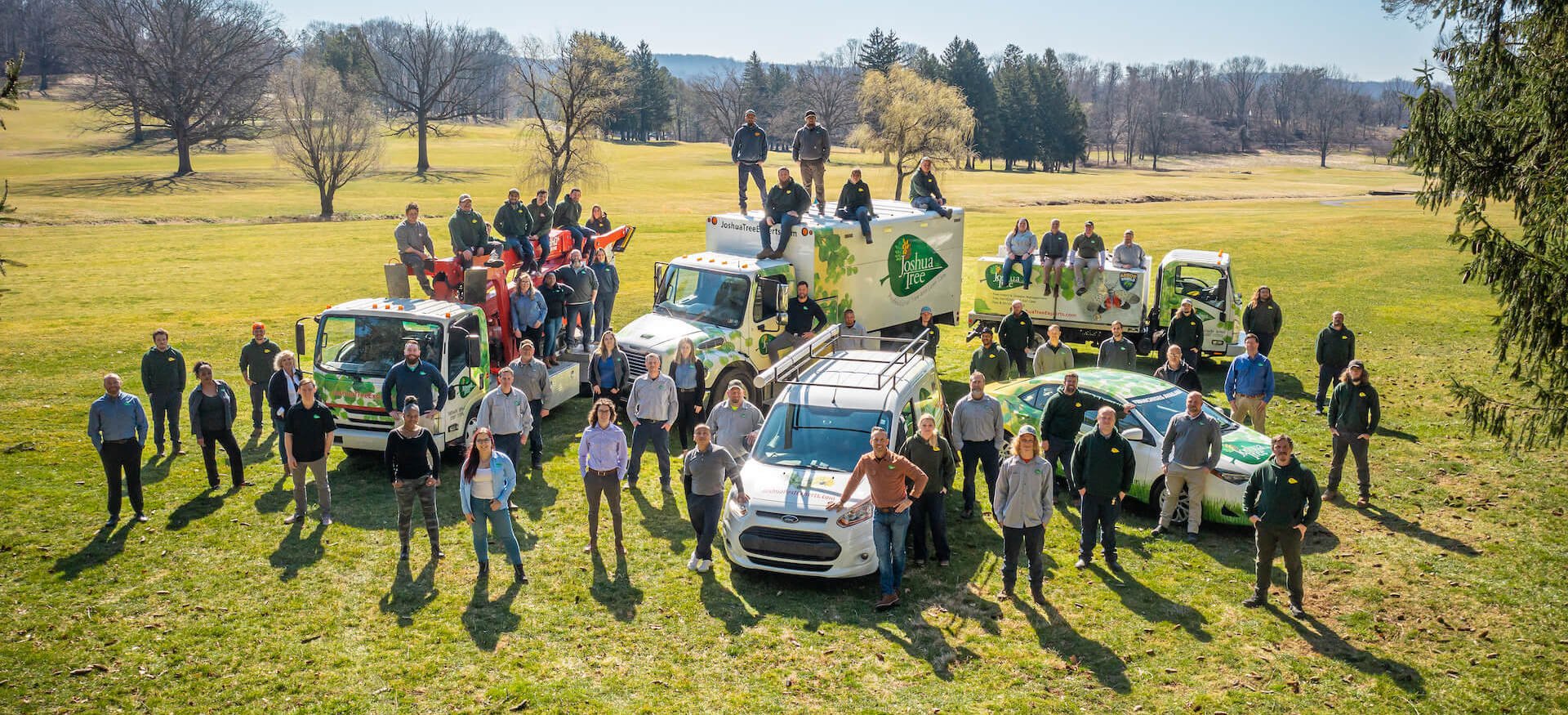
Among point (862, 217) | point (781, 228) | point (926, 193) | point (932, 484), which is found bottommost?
point (932, 484)

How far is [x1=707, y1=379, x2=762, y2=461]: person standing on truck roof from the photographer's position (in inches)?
479

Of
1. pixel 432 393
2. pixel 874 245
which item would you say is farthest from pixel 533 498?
pixel 874 245

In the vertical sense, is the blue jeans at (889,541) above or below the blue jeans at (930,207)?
below

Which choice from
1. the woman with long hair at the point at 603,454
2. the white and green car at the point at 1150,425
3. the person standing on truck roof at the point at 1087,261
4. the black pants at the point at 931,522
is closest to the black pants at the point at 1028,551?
the black pants at the point at 931,522

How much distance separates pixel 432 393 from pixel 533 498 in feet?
6.08

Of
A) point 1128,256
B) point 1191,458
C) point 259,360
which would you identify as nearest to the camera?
point 1191,458

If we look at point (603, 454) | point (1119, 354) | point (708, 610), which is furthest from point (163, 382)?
point (1119, 354)

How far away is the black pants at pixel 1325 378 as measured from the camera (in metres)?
16.9

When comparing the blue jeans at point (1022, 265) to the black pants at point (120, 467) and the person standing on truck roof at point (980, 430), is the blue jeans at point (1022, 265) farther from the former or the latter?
the black pants at point (120, 467)

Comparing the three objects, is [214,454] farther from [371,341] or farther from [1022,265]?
[1022,265]

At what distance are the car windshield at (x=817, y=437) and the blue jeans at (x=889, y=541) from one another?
93 cm

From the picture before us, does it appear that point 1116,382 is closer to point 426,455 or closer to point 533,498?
point 533,498

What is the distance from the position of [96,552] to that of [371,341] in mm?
4220

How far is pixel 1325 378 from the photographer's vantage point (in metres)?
17.3
